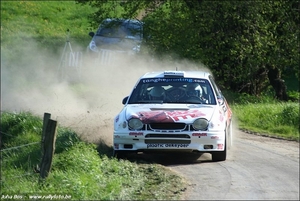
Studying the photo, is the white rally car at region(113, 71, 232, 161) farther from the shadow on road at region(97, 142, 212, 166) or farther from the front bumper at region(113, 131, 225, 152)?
the shadow on road at region(97, 142, 212, 166)

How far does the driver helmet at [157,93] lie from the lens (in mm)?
13305

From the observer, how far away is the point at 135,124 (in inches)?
480

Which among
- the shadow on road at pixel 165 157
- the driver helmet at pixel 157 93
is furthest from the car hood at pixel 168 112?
the shadow on road at pixel 165 157

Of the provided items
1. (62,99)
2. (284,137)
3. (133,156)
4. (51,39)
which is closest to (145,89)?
(133,156)

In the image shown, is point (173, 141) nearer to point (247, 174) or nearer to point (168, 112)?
point (168, 112)

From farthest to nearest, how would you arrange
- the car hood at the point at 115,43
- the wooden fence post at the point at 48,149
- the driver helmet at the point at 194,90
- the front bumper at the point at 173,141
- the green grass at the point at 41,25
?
the green grass at the point at 41,25
the car hood at the point at 115,43
the driver helmet at the point at 194,90
the front bumper at the point at 173,141
the wooden fence post at the point at 48,149

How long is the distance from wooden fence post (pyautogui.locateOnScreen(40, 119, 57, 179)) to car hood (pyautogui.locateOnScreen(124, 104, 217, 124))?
236 cm

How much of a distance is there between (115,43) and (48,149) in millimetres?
17672

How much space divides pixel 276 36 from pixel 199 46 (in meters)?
2.66

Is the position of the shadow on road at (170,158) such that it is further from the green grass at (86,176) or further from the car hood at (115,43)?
the car hood at (115,43)

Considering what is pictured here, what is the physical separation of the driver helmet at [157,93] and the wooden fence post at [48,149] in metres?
3.49

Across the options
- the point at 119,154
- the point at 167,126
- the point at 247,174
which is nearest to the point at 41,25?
the point at 119,154

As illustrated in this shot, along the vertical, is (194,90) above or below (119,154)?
above

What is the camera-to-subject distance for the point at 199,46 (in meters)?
23.3
